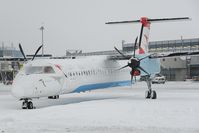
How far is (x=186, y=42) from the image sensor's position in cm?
10638

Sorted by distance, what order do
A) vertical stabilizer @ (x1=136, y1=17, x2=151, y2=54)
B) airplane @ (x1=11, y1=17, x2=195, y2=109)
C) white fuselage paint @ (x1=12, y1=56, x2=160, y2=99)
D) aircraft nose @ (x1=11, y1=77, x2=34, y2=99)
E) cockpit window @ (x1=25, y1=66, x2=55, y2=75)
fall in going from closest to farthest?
1. aircraft nose @ (x1=11, y1=77, x2=34, y2=99)
2. white fuselage paint @ (x1=12, y1=56, x2=160, y2=99)
3. airplane @ (x1=11, y1=17, x2=195, y2=109)
4. cockpit window @ (x1=25, y1=66, x2=55, y2=75)
5. vertical stabilizer @ (x1=136, y1=17, x2=151, y2=54)

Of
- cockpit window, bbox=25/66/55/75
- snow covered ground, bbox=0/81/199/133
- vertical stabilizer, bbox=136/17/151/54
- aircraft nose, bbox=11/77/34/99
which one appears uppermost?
vertical stabilizer, bbox=136/17/151/54

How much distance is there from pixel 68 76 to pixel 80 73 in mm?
1653

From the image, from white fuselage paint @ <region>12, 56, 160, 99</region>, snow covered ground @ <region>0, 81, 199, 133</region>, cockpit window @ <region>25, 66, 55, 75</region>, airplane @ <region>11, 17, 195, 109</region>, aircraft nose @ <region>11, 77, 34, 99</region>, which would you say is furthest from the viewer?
cockpit window @ <region>25, 66, 55, 75</region>

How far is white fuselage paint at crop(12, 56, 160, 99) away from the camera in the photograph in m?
18.2

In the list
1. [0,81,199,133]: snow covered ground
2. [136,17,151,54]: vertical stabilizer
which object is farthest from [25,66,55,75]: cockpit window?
[136,17,151,54]: vertical stabilizer

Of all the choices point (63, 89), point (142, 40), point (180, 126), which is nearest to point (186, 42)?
point (142, 40)

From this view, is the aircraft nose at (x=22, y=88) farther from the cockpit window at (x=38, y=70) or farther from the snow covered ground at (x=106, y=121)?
the snow covered ground at (x=106, y=121)

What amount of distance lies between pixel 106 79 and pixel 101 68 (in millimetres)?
865

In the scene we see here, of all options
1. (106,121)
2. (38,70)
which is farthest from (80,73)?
(106,121)

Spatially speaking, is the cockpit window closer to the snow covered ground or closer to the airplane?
the airplane

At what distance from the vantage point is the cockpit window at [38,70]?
1907 centimetres

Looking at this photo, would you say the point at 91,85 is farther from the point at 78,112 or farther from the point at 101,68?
the point at 78,112

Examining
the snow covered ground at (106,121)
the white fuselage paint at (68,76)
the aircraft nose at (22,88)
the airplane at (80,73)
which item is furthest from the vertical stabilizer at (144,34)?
the snow covered ground at (106,121)
